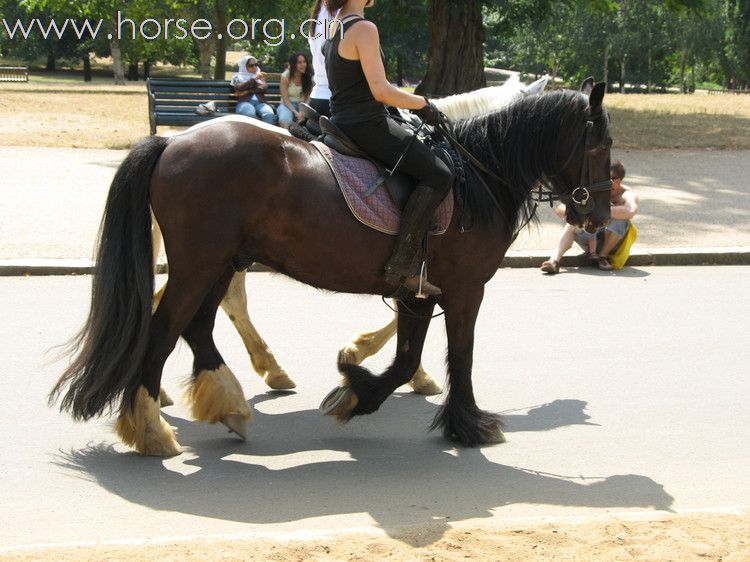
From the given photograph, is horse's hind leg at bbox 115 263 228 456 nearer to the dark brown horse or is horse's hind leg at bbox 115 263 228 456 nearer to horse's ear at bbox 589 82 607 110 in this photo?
the dark brown horse

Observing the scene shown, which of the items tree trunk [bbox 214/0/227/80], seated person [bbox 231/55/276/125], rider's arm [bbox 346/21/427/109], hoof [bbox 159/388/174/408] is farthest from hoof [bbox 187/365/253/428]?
tree trunk [bbox 214/0/227/80]

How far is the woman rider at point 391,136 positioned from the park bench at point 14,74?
41456mm

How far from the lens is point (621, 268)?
10797 millimetres

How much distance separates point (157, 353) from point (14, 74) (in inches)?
1684

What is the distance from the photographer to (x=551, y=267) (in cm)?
1042

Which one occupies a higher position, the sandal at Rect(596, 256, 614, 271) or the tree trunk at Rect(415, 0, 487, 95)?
the tree trunk at Rect(415, 0, 487, 95)

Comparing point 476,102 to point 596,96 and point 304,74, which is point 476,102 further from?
point 304,74

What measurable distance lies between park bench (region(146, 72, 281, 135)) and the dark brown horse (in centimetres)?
1151

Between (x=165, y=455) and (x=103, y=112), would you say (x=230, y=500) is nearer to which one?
(x=165, y=455)

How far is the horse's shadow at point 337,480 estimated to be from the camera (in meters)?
4.77

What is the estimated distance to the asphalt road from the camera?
186 inches

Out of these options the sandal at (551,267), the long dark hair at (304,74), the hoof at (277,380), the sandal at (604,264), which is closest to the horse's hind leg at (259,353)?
the hoof at (277,380)

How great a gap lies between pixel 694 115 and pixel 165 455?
948 inches

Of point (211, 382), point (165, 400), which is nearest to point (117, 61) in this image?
point (165, 400)
